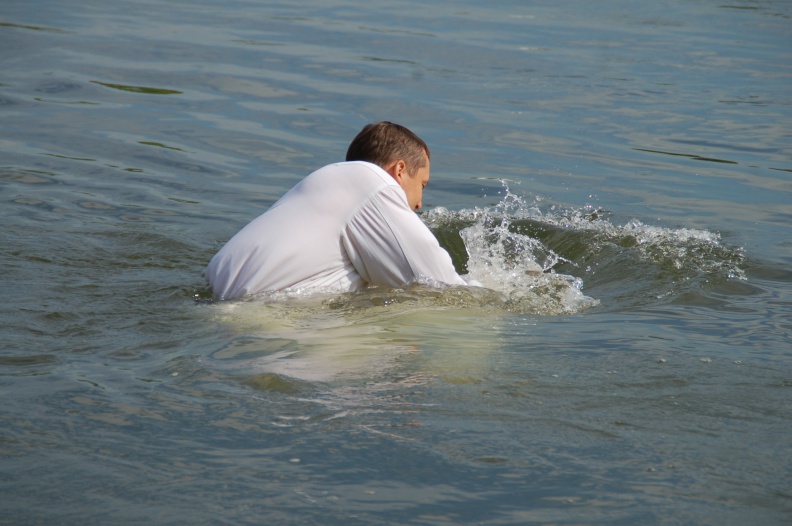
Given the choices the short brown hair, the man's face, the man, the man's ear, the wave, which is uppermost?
the short brown hair

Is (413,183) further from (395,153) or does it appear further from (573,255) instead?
(573,255)

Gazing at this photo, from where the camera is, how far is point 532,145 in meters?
10.4

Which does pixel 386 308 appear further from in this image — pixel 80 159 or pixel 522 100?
pixel 522 100

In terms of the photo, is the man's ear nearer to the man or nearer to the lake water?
the man

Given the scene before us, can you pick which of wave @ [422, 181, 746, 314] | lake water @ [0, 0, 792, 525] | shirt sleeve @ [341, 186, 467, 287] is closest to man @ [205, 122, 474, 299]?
shirt sleeve @ [341, 186, 467, 287]

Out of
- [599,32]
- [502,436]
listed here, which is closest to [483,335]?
[502,436]

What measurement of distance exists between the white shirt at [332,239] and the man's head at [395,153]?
0.30 m

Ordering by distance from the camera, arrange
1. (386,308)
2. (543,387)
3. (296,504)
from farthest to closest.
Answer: (386,308) → (543,387) → (296,504)

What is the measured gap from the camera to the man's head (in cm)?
555

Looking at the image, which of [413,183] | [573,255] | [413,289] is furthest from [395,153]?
[573,255]

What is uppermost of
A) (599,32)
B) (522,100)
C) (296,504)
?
(599,32)

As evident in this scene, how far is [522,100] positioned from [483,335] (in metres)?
7.45

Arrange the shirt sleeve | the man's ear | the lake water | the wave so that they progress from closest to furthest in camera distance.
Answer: the lake water, the shirt sleeve, the man's ear, the wave

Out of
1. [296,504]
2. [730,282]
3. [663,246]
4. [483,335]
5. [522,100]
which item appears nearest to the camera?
[296,504]
